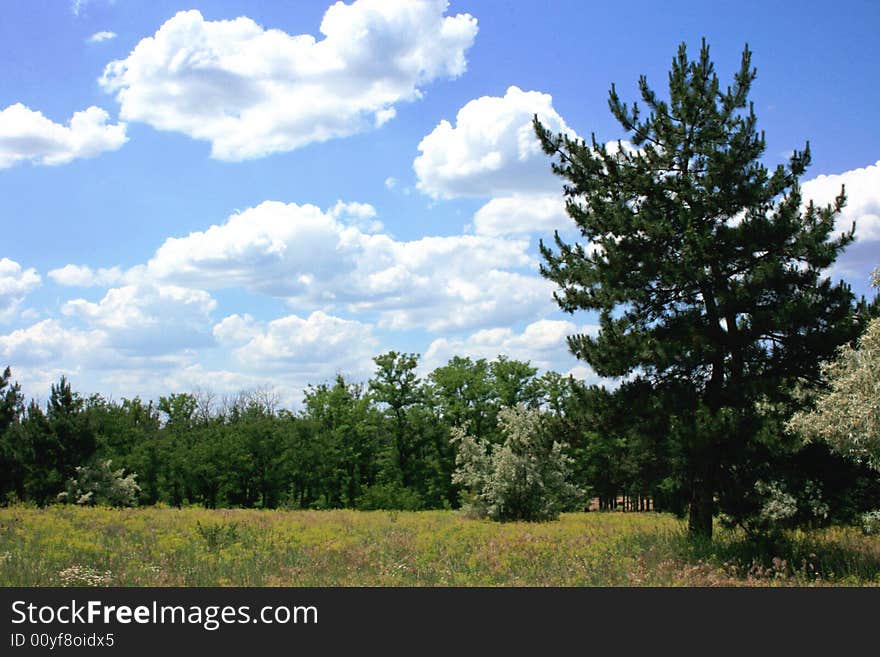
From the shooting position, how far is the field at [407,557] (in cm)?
1355

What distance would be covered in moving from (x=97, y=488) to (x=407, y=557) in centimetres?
2506

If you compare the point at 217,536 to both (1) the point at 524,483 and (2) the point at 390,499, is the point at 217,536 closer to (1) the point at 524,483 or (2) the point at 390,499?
(1) the point at 524,483

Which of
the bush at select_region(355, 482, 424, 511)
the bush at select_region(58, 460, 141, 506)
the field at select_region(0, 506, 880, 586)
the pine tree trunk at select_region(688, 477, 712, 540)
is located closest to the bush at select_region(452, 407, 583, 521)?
the field at select_region(0, 506, 880, 586)

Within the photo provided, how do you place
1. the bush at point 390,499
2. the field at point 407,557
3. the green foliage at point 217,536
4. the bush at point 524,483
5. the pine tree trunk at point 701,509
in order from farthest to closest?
the bush at point 390,499
the bush at point 524,483
the green foliage at point 217,536
the pine tree trunk at point 701,509
the field at point 407,557

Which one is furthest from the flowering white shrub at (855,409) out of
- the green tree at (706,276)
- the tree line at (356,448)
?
the tree line at (356,448)

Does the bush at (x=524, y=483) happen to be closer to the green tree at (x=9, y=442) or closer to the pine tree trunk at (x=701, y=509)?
the pine tree trunk at (x=701, y=509)

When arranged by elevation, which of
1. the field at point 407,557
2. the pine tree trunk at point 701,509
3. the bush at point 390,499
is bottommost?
the bush at point 390,499

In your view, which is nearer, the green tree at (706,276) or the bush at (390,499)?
the green tree at (706,276)

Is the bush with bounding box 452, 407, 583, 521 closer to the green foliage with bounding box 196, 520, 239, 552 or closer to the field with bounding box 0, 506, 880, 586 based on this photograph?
the field with bounding box 0, 506, 880, 586

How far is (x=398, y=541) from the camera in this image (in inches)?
754

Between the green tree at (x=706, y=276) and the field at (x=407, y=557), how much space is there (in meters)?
2.12

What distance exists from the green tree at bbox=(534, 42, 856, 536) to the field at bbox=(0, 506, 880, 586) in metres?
2.12

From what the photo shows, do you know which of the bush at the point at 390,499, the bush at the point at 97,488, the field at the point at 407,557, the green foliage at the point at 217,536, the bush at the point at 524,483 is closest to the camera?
the field at the point at 407,557

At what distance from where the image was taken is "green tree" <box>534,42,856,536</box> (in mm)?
16859
